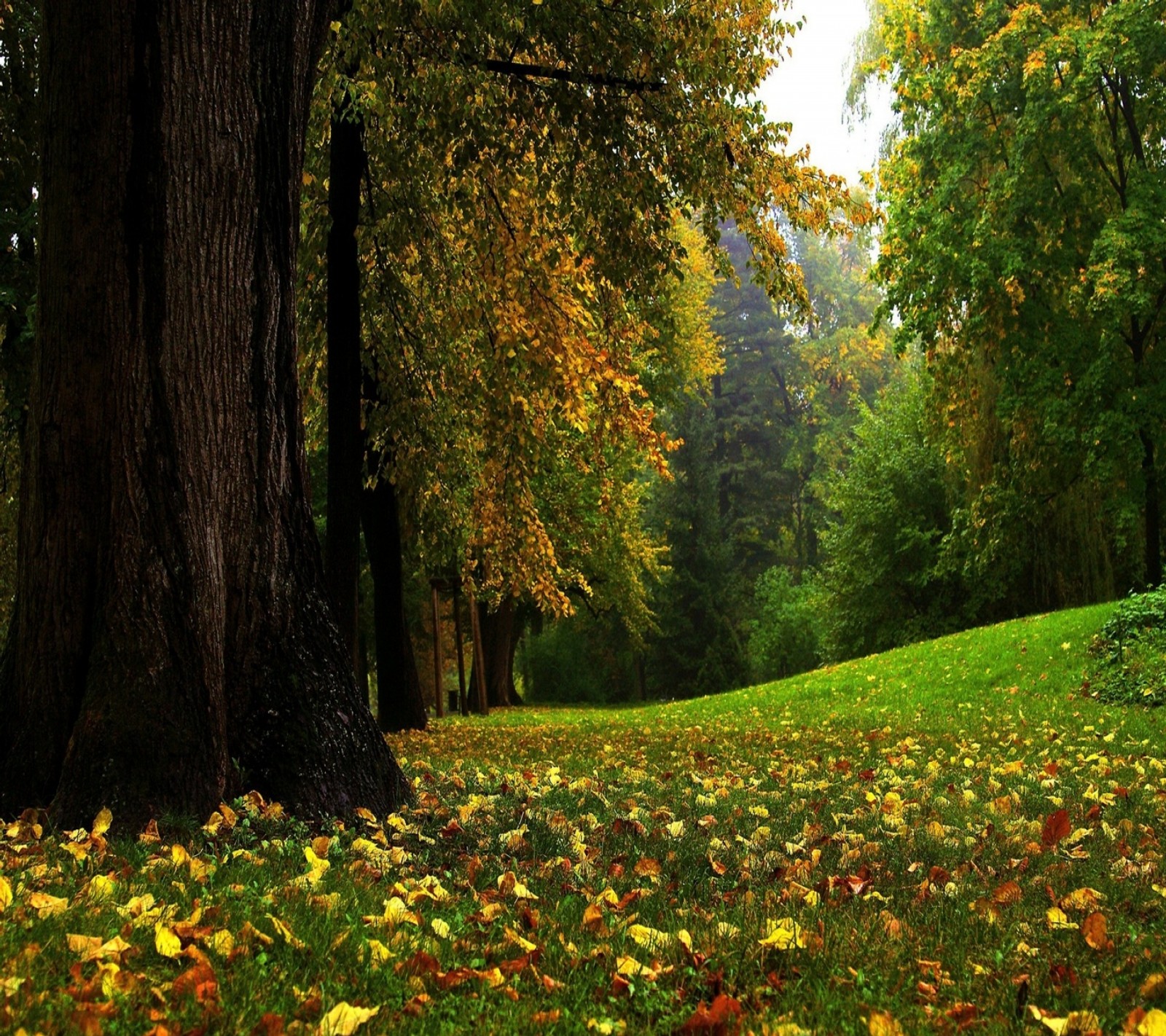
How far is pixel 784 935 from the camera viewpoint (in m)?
2.56

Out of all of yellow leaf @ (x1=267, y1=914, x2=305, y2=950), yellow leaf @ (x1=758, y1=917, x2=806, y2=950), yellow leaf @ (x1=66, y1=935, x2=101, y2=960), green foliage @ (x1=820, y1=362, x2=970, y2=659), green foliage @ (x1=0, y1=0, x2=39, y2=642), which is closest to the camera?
yellow leaf @ (x1=66, y1=935, x2=101, y2=960)

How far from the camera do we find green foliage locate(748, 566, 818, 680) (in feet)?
117

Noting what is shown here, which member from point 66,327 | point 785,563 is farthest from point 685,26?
point 785,563

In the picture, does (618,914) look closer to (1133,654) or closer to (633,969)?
(633,969)

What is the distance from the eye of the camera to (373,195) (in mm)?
11086

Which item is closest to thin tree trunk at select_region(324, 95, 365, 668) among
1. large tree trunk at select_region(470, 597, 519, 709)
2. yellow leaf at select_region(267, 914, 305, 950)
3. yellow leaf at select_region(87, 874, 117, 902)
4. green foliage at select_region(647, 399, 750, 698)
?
yellow leaf at select_region(87, 874, 117, 902)

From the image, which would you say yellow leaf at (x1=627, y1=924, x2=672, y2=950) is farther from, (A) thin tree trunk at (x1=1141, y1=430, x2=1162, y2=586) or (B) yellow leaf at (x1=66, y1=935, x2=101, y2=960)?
(A) thin tree trunk at (x1=1141, y1=430, x2=1162, y2=586)

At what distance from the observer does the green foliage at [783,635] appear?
35.6m

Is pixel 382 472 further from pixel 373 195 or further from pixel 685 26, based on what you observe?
pixel 685 26

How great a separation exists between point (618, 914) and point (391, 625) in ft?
34.7

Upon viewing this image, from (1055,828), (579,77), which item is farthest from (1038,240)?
(1055,828)

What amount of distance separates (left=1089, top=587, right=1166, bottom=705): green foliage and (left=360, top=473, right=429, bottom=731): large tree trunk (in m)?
9.07

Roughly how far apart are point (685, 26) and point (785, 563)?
43.3 m

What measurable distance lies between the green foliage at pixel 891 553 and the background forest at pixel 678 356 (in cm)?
10
